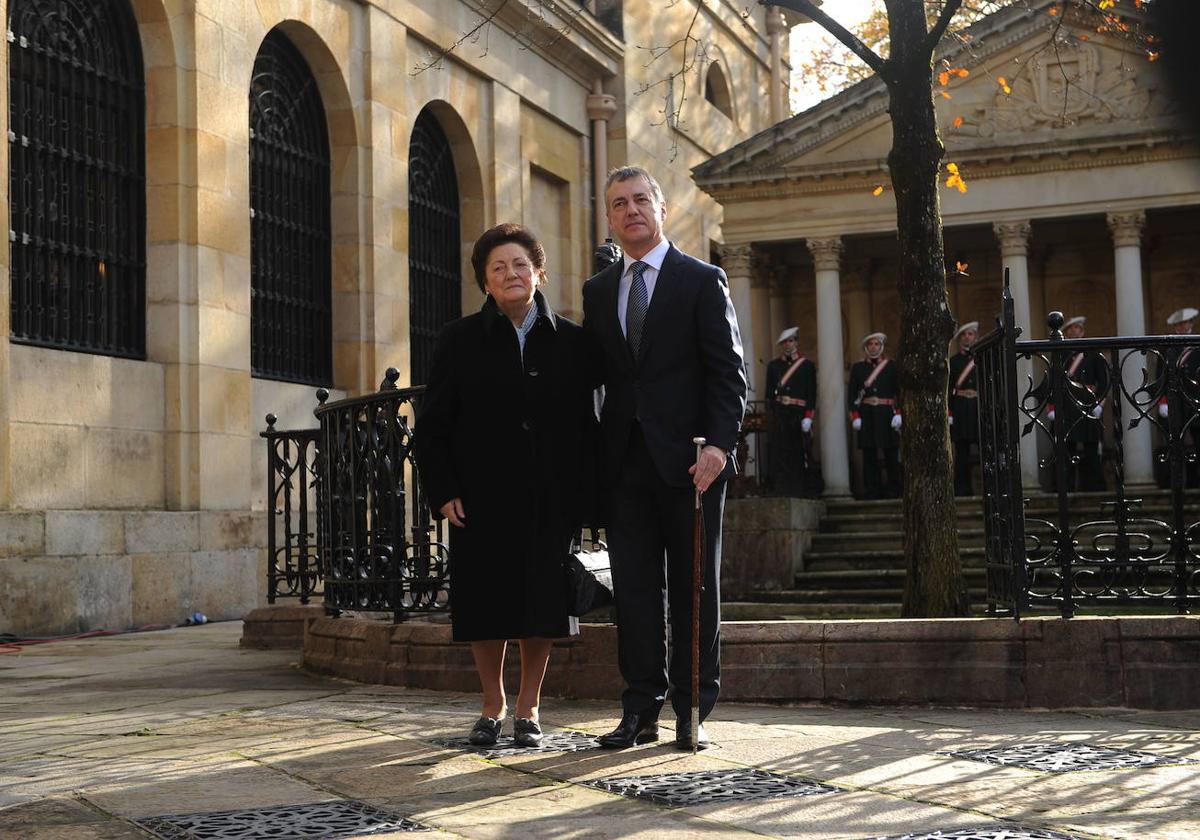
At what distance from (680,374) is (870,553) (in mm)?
13633

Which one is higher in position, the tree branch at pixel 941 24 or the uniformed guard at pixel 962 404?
the tree branch at pixel 941 24

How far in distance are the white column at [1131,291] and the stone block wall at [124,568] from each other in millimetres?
14456

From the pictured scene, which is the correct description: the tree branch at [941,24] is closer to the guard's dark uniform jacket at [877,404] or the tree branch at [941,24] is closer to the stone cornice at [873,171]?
the guard's dark uniform jacket at [877,404]

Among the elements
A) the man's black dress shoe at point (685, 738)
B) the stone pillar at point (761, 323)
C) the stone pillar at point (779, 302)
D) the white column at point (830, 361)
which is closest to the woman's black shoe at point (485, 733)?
the man's black dress shoe at point (685, 738)

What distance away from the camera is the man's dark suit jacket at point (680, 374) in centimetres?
555

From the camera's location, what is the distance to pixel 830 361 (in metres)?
26.6

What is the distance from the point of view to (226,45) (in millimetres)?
16984

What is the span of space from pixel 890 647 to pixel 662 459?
2011 mm

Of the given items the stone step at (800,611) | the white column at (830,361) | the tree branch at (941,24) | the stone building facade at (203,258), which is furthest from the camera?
the white column at (830,361)

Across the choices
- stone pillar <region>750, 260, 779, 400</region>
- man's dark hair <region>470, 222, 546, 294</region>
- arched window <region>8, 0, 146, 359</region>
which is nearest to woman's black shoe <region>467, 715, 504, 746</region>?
man's dark hair <region>470, 222, 546, 294</region>

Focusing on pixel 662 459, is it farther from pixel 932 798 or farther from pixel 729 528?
pixel 729 528

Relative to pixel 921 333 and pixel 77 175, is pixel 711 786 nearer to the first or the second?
pixel 921 333

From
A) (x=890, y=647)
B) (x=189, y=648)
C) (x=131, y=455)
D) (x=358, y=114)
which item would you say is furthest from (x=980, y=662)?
(x=358, y=114)

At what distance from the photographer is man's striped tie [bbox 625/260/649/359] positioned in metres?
5.67
